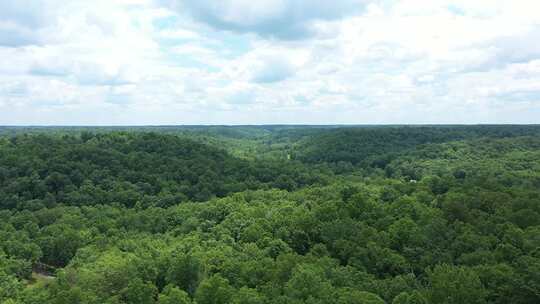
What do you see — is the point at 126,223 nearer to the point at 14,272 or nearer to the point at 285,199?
the point at 14,272

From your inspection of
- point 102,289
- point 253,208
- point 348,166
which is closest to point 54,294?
point 102,289

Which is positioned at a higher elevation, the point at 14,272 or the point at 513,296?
the point at 513,296

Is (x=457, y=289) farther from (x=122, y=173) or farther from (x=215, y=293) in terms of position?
(x=122, y=173)

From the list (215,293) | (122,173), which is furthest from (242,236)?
(122,173)

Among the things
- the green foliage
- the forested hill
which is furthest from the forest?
the forested hill

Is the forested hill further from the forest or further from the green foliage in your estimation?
the green foliage

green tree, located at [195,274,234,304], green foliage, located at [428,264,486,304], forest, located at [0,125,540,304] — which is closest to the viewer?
green foliage, located at [428,264,486,304]

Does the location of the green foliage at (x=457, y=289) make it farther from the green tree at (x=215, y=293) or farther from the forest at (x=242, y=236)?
the green tree at (x=215, y=293)
